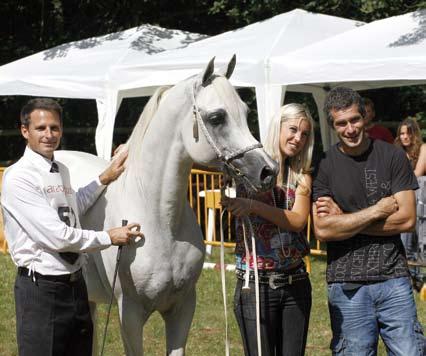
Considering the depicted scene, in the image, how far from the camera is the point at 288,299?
161 inches

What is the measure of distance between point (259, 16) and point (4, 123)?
6.49 m

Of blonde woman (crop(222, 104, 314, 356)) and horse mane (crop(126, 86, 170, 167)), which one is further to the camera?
horse mane (crop(126, 86, 170, 167))

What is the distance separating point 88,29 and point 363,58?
32.5 feet

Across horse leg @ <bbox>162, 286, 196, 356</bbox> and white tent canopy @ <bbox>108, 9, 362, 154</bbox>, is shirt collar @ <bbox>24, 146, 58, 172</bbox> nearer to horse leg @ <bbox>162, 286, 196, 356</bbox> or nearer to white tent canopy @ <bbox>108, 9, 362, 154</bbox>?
horse leg @ <bbox>162, 286, 196, 356</bbox>

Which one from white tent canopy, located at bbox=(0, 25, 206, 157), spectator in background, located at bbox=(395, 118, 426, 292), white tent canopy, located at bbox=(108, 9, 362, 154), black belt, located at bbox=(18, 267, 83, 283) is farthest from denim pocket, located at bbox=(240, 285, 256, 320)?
white tent canopy, located at bbox=(0, 25, 206, 157)

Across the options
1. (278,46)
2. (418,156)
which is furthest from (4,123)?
(418,156)

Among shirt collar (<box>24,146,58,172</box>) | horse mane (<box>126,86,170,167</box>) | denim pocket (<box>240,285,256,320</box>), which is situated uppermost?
horse mane (<box>126,86,170,167</box>)

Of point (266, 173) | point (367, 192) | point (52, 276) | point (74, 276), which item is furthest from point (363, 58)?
point (52, 276)

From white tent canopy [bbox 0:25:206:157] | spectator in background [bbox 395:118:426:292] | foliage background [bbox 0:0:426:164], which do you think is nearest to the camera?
spectator in background [bbox 395:118:426:292]

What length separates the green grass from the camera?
6336 millimetres

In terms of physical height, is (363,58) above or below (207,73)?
above

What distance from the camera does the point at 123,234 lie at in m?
3.96

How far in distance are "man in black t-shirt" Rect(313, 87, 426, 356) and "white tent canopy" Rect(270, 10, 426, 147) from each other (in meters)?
4.25

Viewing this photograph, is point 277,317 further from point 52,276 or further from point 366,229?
point 52,276
